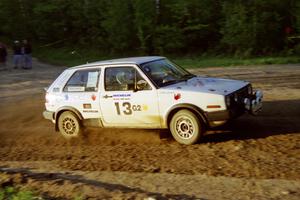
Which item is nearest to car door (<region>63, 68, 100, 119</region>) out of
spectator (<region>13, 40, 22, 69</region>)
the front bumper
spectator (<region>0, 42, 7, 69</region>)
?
the front bumper

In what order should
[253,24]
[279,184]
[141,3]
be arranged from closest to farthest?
[279,184] < [253,24] < [141,3]

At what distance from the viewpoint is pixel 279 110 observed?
12.0 metres

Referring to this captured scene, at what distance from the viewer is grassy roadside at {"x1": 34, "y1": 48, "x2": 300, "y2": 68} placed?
23.8m

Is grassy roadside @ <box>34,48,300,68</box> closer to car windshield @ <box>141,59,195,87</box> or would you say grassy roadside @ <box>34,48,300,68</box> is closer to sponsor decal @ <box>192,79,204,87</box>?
car windshield @ <box>141,59,195,87</box>

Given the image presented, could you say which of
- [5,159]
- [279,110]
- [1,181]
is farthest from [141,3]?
[1,181]

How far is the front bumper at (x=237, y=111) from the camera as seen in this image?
928 cm

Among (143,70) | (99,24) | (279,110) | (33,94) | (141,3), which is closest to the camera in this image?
(143,70)

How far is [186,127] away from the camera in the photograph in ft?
31.3

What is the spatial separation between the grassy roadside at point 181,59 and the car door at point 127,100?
45.4 ft

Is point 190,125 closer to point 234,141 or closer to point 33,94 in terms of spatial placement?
point 234,141

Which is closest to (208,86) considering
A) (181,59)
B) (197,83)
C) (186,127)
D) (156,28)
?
(197,83)

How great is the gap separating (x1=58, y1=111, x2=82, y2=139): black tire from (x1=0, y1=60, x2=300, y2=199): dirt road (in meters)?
0.21

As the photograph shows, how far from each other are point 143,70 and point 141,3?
21253mm

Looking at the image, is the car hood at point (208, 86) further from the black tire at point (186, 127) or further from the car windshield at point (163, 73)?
the black tire at point (186, 127)
